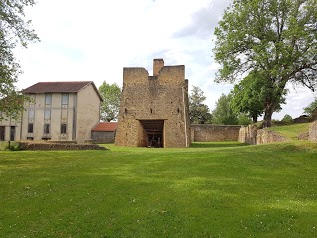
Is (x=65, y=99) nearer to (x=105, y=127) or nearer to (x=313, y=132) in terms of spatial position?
(x=105, y=127)

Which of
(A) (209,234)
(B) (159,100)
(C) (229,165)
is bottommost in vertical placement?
(A) (209,234)

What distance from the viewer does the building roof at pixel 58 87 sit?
156 ft

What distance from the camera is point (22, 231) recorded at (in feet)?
22.3

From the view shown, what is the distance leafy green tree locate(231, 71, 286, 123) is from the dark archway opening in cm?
1066

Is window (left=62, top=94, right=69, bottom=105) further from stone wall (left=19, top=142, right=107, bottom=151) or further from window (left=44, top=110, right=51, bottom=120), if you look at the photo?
stone wall (left=19, top=142, right=107, bottom=151)

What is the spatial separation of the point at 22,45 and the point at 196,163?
13.1 metres

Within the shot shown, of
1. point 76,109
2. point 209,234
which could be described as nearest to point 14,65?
point 209,234

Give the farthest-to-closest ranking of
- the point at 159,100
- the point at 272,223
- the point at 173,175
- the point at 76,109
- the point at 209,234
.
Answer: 1. the point at 76,109
2. the point at 159,100
3. the point at 173,175
4. the point at 272,223
5. the point at 209,234

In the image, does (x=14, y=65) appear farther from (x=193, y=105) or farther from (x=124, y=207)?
(x=193, y=105)

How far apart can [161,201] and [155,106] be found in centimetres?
2590

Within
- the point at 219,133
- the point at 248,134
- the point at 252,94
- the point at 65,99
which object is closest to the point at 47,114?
the point at 65,99

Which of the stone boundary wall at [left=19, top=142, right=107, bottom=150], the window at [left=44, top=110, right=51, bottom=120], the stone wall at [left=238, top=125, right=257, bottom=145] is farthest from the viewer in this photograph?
the window at [left=44, top=110, right=51, bottom=120]

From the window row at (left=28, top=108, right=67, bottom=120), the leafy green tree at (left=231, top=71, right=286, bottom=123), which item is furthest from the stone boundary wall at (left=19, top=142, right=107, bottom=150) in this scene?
the window row at (left=28, top=108, right=67, bottom=120)

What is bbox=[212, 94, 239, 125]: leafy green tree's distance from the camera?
68250 millimetres
